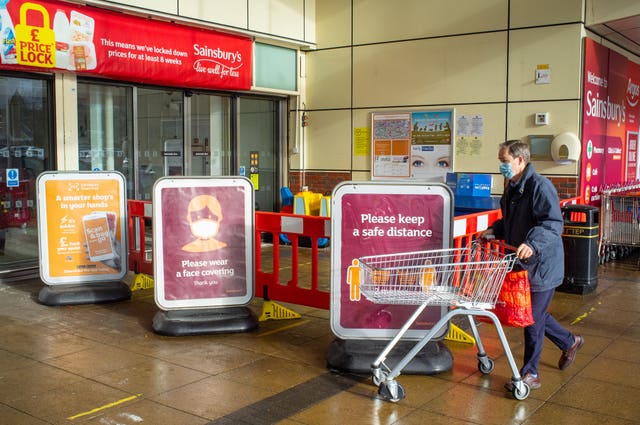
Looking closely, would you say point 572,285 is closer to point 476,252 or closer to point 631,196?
point 631,196

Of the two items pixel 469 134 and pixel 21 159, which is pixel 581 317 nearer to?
pixel 469 134

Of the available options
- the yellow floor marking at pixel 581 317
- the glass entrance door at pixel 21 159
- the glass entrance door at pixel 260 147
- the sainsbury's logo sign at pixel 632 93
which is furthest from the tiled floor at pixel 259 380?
the sainsbury's logo sign at pixel 632 93

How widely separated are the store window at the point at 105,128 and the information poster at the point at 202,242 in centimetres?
435

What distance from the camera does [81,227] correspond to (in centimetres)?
802

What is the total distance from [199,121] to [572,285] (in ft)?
23.2

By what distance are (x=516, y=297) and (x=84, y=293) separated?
5.19 m

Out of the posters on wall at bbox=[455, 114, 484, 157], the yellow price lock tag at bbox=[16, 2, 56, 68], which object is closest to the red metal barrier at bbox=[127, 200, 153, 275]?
the yellow price lock tag at bbox=[16, 2, 56, 68]

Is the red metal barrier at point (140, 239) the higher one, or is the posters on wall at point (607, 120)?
the posters on wall at point (607, 120)

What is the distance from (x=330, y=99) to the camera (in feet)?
45.1

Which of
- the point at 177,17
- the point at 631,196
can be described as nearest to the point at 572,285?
the point at 631,196

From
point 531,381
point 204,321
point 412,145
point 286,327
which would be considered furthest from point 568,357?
point 412,145

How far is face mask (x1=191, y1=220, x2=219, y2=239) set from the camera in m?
6.74

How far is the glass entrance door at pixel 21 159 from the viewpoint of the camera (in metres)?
9.53

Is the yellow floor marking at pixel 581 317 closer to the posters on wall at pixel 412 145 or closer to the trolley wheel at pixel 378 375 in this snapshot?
the trolley wheel at pixel 378 375
